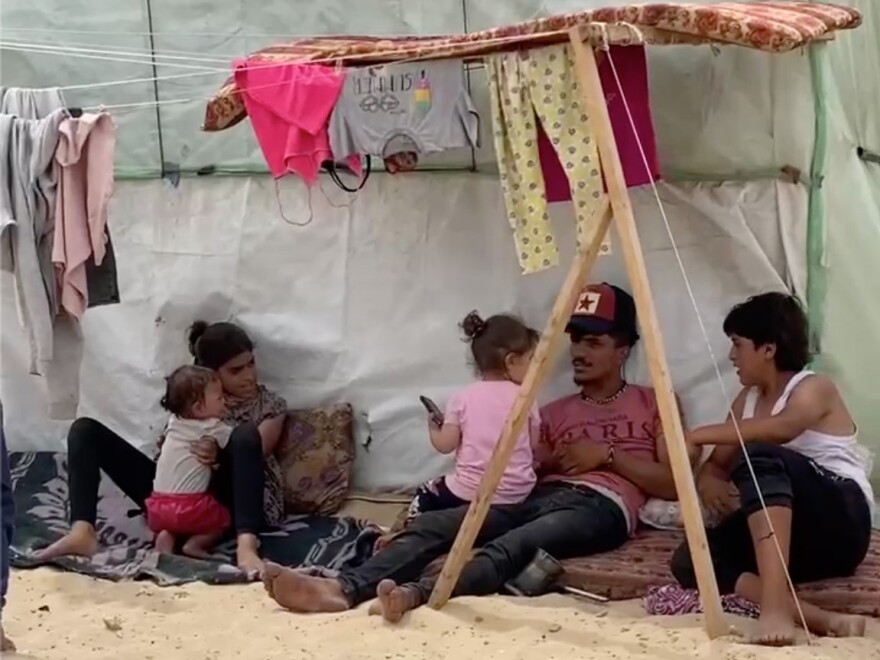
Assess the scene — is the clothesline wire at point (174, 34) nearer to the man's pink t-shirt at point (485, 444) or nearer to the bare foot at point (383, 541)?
the man's pink t-shirt at point (485, 444)

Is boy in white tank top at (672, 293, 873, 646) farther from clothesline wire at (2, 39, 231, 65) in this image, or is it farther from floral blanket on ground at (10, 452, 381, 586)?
clothesline wire at (2, 39, 231, 65)

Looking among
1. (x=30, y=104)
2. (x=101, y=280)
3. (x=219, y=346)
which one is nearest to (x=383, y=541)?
(x=219, y=346)

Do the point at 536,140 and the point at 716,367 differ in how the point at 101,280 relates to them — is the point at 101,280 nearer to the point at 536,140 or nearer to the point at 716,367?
the point at 536,140

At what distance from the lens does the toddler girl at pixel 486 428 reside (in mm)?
3840

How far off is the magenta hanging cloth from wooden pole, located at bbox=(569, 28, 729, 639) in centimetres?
62

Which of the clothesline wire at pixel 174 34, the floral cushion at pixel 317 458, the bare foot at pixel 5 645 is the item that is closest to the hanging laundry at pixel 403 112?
the clothesline wire at pixel 174 34

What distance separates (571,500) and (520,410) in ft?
2.04

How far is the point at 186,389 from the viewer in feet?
13.6

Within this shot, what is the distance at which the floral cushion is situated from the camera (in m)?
4.48

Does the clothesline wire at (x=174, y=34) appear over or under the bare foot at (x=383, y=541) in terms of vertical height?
over

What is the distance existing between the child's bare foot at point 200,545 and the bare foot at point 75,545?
10.6 inches

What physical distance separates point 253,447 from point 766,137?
5.80 ft

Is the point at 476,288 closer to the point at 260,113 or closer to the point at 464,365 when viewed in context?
the point at 464,365

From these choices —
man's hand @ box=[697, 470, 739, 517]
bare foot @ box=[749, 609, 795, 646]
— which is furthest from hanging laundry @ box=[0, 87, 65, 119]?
bare foot @ box=[749, 609, 795, 646]
